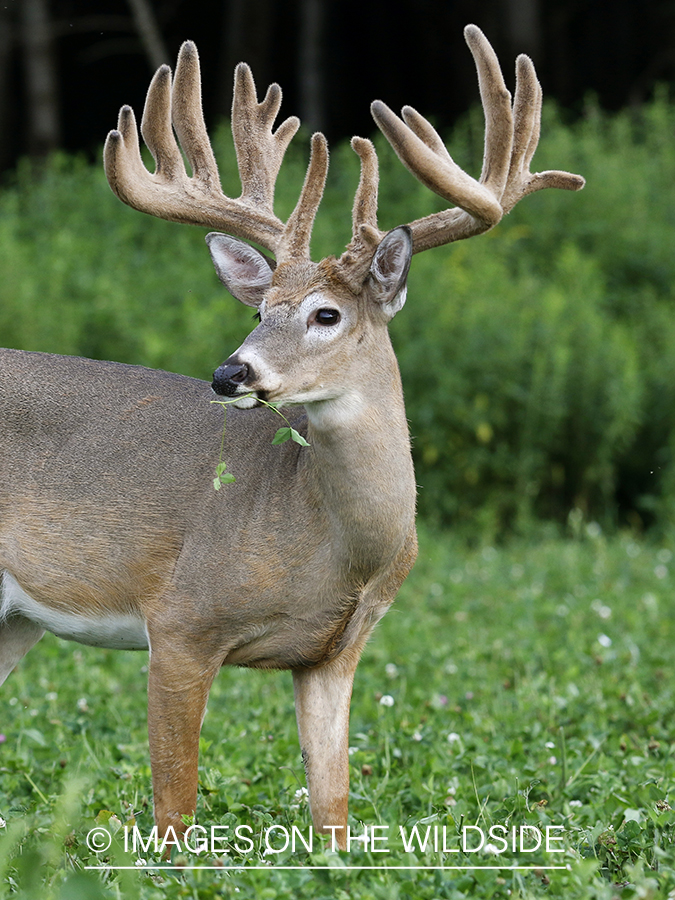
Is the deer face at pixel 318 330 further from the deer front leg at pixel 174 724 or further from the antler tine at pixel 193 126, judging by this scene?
the deer front leg at pixel 174 724

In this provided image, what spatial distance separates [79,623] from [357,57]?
15518 mm

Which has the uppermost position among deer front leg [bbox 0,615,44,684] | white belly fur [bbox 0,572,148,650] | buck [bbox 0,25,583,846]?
buck [bbox 0,25,583,846]

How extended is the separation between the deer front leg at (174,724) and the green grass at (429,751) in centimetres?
17

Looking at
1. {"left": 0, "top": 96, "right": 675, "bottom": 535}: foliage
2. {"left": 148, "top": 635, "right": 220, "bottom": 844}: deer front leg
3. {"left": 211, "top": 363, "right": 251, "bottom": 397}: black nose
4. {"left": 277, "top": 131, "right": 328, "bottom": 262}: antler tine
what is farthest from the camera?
{"left": 0, "top": 96, "right": 675, "bottom": 535}: foliage

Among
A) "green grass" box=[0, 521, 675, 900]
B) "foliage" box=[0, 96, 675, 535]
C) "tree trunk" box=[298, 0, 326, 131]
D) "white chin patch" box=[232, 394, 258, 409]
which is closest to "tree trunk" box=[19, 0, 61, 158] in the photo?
"foliage" box=[0, 96, 675, 535]

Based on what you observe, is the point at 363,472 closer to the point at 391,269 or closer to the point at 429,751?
the point at 391,269

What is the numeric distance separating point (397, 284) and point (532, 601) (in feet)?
12.7

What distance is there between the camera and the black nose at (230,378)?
3.14 m

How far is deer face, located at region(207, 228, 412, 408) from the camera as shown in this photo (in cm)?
330

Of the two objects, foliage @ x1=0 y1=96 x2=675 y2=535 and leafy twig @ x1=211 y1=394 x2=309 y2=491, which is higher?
leafy twig @ x1=211 y1=394 x2=309 y2=491

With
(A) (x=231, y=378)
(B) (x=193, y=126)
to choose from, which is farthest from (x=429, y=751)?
(B) (x=193, y=126)

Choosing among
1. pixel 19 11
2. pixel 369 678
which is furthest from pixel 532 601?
pixel 19 11

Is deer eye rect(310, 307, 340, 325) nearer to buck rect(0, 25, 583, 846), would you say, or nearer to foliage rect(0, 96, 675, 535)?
buck rect(0, 25, 583, 846)

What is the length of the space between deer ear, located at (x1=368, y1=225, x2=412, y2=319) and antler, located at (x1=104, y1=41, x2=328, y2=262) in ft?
1.36
